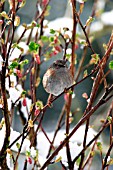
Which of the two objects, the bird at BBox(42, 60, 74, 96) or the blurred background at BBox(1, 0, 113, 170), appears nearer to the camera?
the bird at BBox(42, 60, 74, 96)

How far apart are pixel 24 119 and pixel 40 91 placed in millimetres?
1028

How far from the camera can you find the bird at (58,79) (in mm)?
716

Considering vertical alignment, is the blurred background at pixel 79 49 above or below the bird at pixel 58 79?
above

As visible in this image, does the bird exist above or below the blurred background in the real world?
below

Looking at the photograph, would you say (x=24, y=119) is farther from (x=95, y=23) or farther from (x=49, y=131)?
(x=95, y=23)

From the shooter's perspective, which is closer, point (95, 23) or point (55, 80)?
Answer: point (55, 80)

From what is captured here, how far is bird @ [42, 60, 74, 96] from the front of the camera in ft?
2.35

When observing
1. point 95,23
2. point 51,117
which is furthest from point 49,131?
point 95,23

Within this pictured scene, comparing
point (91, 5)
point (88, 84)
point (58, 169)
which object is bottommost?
point (58, 169)

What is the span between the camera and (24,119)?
999mm

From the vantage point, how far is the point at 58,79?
0.73 metres

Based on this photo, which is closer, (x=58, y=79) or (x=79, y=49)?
(x=58, y=79)

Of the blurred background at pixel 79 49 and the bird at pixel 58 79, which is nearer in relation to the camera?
the bird at pixel 58 79

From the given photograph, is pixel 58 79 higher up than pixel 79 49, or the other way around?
pixel 79 49
